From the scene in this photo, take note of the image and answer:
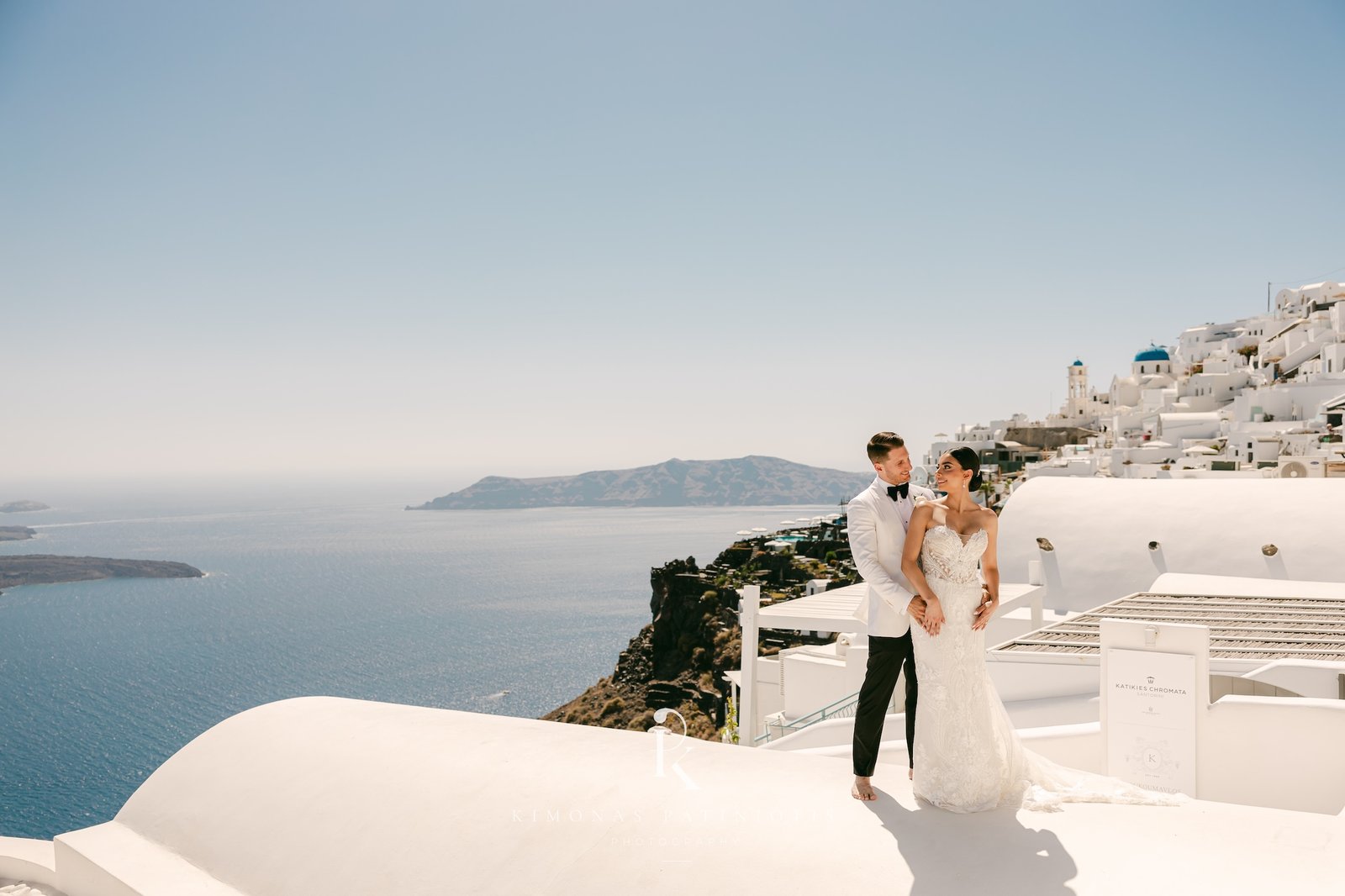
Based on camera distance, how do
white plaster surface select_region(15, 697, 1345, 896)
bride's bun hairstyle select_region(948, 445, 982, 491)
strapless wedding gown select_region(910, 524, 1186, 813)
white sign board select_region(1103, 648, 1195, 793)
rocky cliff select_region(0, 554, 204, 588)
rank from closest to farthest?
white plaster surface select_region(15, 697, 1345, 896) → strapless wedding gown select_region(910, 524, 1186, 813) → bride's bun hairstyle select_region(948, 445, 982, 491) → white sign board select_region(1103, 648, 1195, 793) → rocky cliff select_region(0, 554, 204, 588)

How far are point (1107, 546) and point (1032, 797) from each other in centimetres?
1527

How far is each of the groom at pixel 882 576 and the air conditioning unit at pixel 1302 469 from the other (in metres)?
27.8

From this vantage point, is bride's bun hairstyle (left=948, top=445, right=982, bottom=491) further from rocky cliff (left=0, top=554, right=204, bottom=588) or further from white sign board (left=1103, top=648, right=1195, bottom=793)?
rocky cliff (left=0, top=554, right=204, bottom=588)

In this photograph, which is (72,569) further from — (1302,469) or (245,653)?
(1302,469)

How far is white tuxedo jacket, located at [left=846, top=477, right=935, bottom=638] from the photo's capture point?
410cm

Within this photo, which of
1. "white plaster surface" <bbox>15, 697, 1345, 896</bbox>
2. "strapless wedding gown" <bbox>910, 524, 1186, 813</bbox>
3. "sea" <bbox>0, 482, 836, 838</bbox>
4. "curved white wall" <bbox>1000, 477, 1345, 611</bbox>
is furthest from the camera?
"sea" <bbox>0, 482, 836, 838</bbox>

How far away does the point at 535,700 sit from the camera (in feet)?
277

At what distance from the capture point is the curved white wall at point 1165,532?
15836 millimetres

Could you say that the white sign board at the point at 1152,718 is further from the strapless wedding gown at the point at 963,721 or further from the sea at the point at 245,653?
the sea at the point at 245,653

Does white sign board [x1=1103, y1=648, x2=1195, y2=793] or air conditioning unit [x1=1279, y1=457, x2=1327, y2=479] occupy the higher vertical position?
air conditioning unit [x1=1279, y1=457, x2=1327, y2=479]

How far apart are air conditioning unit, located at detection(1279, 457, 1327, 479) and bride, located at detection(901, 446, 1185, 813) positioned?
90.7ft

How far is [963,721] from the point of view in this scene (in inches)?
154
